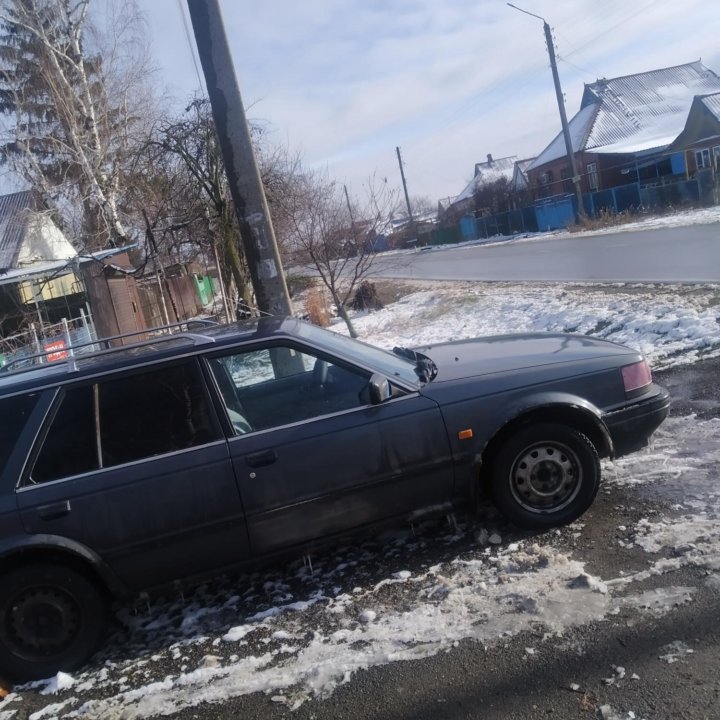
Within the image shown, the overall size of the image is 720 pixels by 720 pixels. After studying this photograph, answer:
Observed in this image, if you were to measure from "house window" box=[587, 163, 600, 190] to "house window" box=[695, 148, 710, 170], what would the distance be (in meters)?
8.07

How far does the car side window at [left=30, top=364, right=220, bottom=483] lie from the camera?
3.74 metres

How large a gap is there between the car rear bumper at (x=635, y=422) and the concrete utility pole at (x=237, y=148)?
4366 millimetres

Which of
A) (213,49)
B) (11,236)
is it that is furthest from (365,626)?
(11,236)

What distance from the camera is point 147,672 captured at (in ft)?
11.8

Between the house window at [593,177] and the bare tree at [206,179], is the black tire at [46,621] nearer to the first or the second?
the bare tree at [206,179]

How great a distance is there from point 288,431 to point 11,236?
1014 inches

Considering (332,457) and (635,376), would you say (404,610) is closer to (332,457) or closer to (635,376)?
(332,457)

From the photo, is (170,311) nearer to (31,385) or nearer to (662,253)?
(662,253)

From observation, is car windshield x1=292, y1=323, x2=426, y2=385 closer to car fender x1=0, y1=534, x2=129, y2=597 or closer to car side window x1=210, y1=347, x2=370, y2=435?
car side window x1=210, y1=347, x2=370, y2=435

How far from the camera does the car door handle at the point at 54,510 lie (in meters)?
3.59

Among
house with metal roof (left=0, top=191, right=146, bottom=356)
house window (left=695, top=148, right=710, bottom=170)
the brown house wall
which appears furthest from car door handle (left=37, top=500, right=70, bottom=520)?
the brown house wall

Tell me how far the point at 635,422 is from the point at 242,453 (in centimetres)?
237

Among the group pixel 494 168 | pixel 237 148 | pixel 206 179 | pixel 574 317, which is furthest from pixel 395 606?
pixel 494 168

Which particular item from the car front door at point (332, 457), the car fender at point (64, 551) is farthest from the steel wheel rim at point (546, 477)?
the car fender at point (64, 551)
